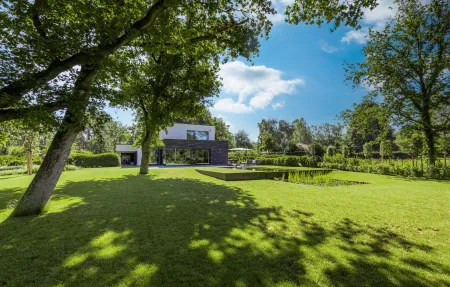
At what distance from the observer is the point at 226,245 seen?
340cm

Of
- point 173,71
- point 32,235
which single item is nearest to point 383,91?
point 173,71

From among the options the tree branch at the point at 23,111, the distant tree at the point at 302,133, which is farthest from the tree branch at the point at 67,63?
the distant tree at the point at 302,133

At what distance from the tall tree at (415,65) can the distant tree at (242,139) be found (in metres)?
49.2

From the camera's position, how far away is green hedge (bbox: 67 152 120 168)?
25922 mm

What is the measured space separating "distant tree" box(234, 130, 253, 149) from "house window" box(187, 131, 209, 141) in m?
34.3

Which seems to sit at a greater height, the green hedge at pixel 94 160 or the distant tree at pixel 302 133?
the distant tree at pixel 302 133

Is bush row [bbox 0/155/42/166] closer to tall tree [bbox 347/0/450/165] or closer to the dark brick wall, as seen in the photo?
the dark brick wall

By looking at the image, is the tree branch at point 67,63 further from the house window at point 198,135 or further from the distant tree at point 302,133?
the distant tree at point 302,133

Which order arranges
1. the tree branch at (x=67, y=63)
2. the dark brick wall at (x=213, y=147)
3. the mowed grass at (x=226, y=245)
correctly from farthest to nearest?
the dark brick wall at (x=213, y=147), the tree branch at (x=67, y=63), the mowed grass at (x=226, y=245)

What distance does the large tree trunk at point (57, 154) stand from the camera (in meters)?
5.11

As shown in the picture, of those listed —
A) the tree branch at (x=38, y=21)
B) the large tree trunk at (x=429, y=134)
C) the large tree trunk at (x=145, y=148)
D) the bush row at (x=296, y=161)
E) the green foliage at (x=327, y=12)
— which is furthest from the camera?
the bush row at (x=296, y=161)

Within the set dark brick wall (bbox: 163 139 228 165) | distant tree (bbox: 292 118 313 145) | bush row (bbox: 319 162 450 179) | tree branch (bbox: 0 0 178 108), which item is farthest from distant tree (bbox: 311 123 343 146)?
tree branch (bbox: 0 0 178 108)

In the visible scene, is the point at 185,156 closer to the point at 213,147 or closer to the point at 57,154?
the point at 213,147

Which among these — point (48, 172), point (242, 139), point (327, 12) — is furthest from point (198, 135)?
point (242, 139)
